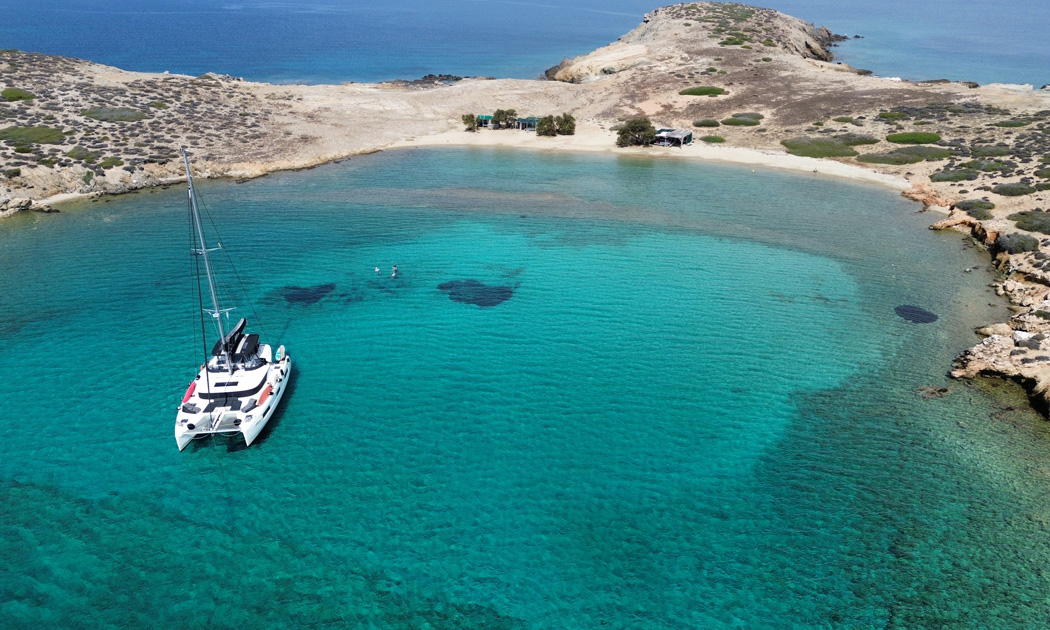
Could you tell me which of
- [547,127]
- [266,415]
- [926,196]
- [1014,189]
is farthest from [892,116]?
[266,415]

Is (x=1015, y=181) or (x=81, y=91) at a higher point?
(x=81, y=91)

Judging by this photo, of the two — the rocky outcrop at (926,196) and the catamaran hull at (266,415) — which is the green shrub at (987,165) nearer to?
the rocky outcrop at (926,196)

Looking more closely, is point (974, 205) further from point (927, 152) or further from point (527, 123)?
point (527, 123)

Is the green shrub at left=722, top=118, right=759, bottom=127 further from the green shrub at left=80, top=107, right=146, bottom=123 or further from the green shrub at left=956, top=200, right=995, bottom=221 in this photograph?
the green shrub at left=80, top=107, right=146, bottom=123

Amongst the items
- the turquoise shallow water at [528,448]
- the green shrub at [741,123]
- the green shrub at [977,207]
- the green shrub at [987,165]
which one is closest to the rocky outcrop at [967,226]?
the green shrub at [977,207]

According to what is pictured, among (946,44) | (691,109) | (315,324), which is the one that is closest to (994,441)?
(315,324)

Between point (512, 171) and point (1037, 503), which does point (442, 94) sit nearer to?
point (512, 171)

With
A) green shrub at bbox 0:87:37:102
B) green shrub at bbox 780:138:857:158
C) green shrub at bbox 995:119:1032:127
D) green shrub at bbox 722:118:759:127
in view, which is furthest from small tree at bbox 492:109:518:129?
green shrub at bbox 995:119:1032:127
